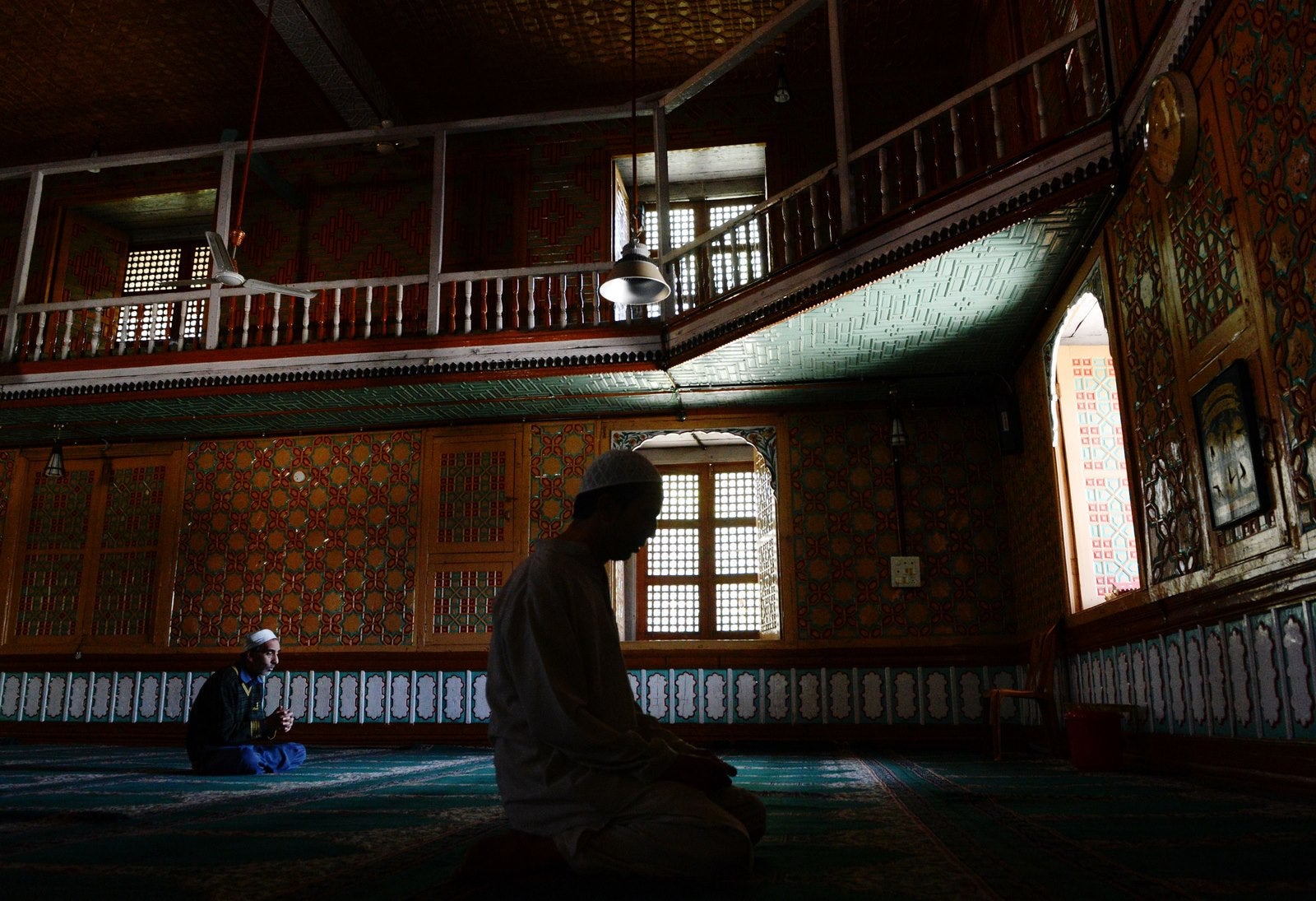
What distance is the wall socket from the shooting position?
24.9ft

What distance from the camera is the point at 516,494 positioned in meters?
8.22

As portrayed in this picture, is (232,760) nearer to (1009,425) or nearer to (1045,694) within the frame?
(1045,694)

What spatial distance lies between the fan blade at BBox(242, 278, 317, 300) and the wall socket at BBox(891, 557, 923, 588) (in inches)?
199

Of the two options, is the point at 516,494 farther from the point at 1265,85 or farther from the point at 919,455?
the point at 1265,85

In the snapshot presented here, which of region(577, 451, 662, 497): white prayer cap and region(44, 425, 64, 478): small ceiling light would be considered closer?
region(577, 451, 662, 497): white prayer cap

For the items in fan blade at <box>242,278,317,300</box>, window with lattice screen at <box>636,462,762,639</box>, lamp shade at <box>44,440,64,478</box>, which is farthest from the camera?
window with lattice screen at <box>636,462,762,639</box>

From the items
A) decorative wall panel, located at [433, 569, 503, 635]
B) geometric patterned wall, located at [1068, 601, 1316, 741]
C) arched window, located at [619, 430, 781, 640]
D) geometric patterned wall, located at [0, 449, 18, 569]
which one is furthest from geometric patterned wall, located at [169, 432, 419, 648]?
geometric patterned wall, located at [1068, 601, 1316, 741]

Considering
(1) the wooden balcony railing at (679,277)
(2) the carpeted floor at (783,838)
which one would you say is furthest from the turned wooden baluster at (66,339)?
(2) the carpeted floor at (783,838)

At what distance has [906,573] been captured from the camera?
25.0 feet

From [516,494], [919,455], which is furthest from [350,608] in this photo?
[919,455]

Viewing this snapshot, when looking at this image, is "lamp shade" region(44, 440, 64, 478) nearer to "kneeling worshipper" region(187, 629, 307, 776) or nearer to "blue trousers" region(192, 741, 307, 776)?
"kneeling worshipper" region(187, 629, 307, 776)

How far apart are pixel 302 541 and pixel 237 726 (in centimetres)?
325

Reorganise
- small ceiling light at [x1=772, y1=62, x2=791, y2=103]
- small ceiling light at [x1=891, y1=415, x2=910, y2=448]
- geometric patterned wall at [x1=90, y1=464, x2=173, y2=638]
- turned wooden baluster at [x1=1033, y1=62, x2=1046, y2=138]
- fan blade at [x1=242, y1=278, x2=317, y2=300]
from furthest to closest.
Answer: geometric patterned wall at [x1=90, y1=464, x2=173, y2=638] → small ceiling light at [x1=772, y1=62, x2=791, y2=103] → small ceiling light at [x1=891, y1=415, x2=910, y2=448] → fan blade at [x1=242, y1=278, x2=317, y2=300] → turned wooden baluster at [x1=1033, y1=62, x2=1046, y2=138]

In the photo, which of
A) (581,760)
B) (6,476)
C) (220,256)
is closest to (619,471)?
(581,760)
